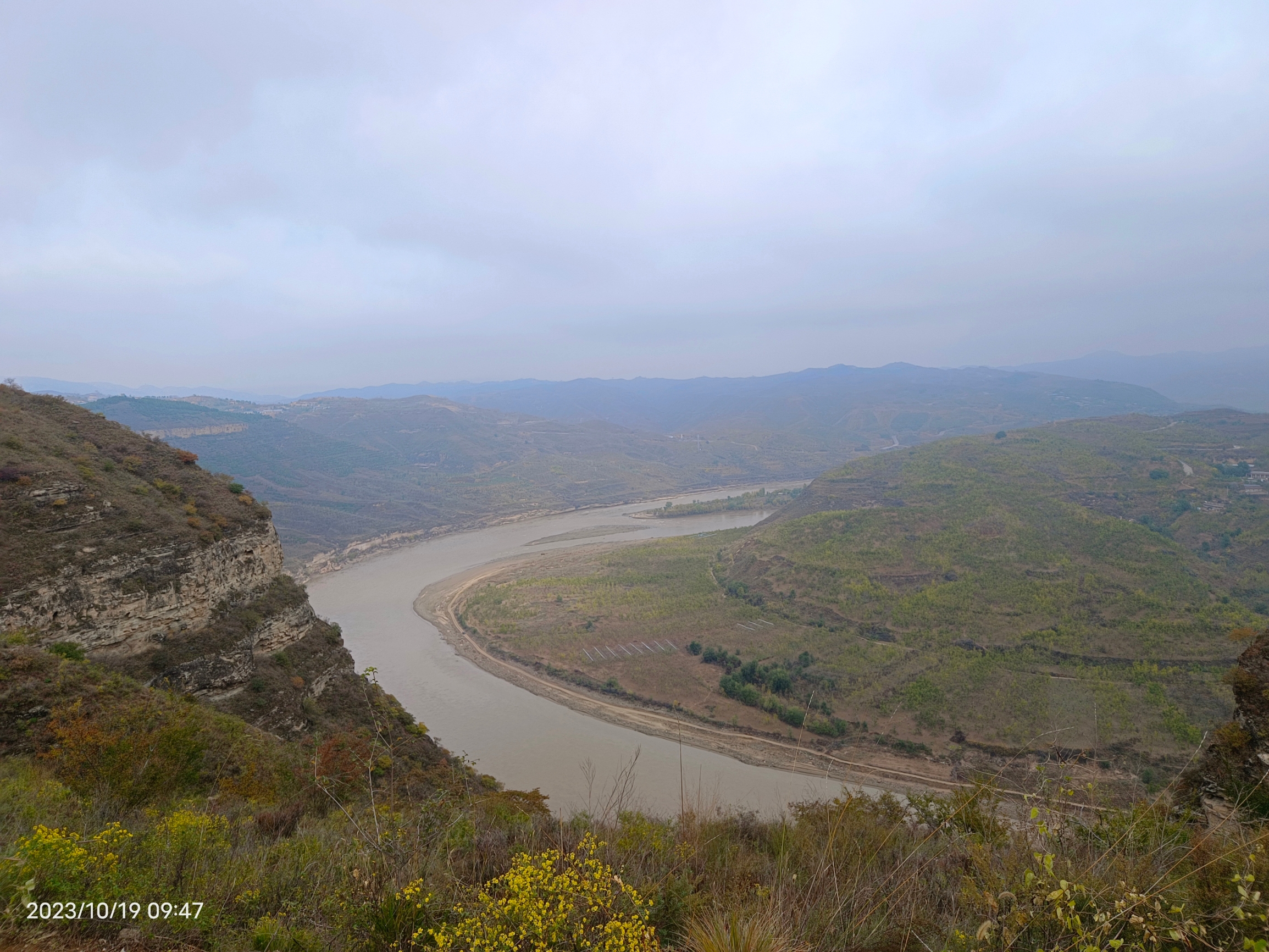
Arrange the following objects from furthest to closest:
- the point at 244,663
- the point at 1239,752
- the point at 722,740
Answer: the point at 722,740, the point at 244,663, the point at 1239,752

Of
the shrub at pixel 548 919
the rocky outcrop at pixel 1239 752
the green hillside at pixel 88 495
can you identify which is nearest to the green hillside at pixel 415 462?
the green hillside at pixel 88 495

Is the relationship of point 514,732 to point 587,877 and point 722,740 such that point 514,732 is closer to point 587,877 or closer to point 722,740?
point 722,740

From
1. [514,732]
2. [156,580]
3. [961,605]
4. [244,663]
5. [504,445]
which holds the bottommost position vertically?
[514,732]

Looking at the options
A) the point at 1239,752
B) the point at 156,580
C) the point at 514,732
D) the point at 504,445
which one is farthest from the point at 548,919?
the point at 504,445

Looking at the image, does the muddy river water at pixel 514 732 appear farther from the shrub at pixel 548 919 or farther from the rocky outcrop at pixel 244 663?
the shrub at pixel 548 919

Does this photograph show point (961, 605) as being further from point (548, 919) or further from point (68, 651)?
point (68, 651)

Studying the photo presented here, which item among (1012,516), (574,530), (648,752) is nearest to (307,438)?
(574,530)

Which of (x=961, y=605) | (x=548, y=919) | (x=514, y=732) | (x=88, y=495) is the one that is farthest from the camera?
(x=961, y=605)

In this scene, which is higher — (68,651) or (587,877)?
(587,877)

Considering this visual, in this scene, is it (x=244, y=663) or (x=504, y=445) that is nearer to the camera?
(x=244, y=663)
